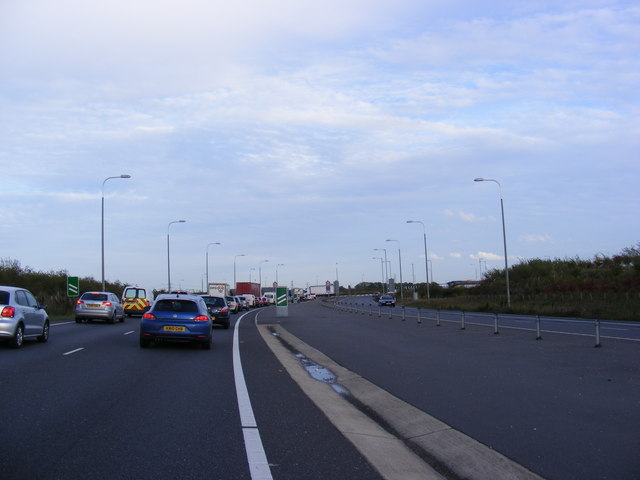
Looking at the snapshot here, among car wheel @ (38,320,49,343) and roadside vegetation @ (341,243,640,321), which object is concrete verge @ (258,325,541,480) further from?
roadside vegetation @ (341,243,640,321)

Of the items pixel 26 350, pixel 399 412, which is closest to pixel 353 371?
pixel 399 412

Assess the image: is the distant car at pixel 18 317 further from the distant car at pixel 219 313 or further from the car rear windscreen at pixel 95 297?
the car rear windscreen at pixel 95 297

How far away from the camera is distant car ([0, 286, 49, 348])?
17031mm

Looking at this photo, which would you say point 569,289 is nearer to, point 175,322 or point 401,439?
point 175,322

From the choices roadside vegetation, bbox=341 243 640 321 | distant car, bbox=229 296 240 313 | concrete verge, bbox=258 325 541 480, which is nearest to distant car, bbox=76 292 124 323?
concrete verge, bbox=258 325 541 480

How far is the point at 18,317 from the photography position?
688 inches

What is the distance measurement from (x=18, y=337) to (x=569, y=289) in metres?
48.5

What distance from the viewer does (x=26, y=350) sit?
1728 centimetres

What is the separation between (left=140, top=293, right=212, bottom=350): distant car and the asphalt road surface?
0.96 m

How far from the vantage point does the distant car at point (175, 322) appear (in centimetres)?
1833

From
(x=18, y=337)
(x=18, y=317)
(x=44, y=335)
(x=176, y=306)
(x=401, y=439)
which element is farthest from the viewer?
(x=44, y=335)

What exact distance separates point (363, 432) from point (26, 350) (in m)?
12.0

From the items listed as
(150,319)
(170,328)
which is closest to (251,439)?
(170,328)

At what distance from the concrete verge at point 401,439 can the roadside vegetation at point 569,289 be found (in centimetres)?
2898
